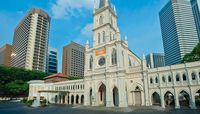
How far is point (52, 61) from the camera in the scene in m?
112

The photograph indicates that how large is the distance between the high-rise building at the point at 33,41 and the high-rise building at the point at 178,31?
101254mm

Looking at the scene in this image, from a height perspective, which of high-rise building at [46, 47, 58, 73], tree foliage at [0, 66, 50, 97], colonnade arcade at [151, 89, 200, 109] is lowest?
colonnade arcade at [151, 89, 200, 109]

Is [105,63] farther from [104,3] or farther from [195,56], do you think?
[195,56]

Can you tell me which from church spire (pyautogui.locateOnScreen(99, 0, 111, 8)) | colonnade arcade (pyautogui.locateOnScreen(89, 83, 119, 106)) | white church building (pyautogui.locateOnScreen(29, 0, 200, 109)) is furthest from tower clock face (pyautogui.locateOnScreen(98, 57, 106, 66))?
church spire (pyautogui.locateOnScreen(99, 0, 111, 8))

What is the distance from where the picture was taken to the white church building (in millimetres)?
29484

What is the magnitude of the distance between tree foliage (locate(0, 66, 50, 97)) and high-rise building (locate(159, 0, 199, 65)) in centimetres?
10439

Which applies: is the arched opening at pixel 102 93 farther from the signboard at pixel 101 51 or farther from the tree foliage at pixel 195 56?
the tree foliage at pixel 195 56

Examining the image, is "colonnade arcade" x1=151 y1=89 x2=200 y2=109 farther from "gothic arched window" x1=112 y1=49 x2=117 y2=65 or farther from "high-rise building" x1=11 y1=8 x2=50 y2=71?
"high-rise building" x1=11 y1=8 x2=50 y2=71

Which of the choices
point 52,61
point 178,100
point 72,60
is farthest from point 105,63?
point 72,60

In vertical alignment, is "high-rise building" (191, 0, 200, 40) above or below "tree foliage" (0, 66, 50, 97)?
above

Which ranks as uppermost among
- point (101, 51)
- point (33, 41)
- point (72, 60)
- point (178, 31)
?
point (178, 31)

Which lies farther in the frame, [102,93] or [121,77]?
[102,93]

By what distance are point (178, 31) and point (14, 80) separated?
401ft

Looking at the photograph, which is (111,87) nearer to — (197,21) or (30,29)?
(30,29)
